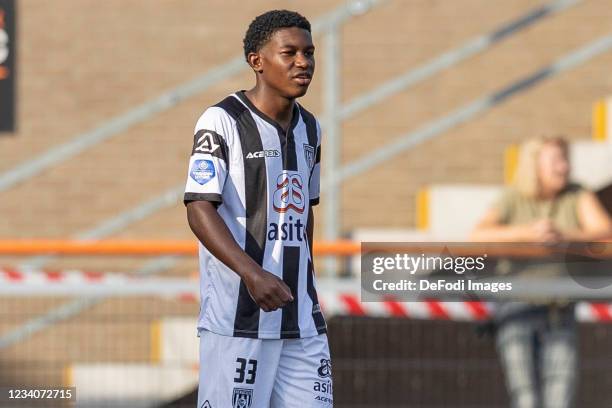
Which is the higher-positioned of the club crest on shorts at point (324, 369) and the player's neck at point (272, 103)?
the player's neck at point (272, 103)

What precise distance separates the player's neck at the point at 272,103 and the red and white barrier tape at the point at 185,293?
3468mm

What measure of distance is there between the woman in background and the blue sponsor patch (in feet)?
12.9

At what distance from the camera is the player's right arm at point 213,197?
4652mm

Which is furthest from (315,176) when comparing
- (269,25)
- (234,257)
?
(234,257)

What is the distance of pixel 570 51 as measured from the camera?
11.8m

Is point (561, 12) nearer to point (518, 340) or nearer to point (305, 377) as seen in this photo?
point (518, 340)

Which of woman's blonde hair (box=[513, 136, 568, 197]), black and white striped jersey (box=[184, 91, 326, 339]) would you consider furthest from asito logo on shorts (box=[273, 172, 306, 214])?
woman's blonde hair (box=[513, 136, 568, 197])

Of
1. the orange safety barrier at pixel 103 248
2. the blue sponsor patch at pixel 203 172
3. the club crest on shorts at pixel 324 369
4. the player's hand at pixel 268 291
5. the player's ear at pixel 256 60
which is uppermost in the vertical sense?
the player's ear at pixel 256 60

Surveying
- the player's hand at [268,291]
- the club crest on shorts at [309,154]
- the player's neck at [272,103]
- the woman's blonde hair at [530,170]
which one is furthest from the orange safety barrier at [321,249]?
the player's hand at [268,291]

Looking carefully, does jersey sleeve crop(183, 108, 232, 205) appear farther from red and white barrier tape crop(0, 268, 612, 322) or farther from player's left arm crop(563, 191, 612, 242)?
player's left arm crop(563, 191, 612, 242)

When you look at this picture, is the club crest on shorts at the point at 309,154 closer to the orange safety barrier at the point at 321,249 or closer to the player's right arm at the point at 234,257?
the player's right arm at the point at 234,257

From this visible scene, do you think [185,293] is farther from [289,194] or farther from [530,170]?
[289,194]

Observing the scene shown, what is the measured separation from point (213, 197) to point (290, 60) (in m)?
0.54

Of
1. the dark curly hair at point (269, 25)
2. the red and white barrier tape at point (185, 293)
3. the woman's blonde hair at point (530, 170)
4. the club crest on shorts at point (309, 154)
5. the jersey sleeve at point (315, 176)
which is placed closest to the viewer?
the dark curly hair at point (269, 25)
